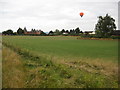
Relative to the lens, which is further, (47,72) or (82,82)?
(47,72)

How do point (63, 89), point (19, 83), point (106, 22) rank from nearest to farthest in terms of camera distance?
point (63, 89) → point (19, 83) → point (106, 22)

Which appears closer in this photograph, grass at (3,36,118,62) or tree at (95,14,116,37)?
grass at (3,36,118,62)

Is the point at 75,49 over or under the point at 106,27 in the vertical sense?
under

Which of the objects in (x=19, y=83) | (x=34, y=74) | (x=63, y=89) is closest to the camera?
(x=63, y=89)

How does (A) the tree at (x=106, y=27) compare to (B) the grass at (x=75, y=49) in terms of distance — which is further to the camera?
(A) the tree at (x=106, y=27)

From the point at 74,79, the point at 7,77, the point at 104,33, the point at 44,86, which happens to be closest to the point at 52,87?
the point at 44,86

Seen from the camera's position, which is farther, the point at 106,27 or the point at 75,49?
the point at 106,27

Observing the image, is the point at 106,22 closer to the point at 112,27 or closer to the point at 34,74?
the point at 112,27

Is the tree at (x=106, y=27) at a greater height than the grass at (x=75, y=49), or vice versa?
the tree at (x=106, y=27)

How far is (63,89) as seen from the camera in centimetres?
420

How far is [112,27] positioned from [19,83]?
4871 centimetres

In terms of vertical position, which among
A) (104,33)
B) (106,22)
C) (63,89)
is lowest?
(63,89)

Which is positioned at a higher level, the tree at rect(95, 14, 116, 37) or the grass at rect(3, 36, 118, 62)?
the tree at rect(95, 14, 116, 37)

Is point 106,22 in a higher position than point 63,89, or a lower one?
higher
